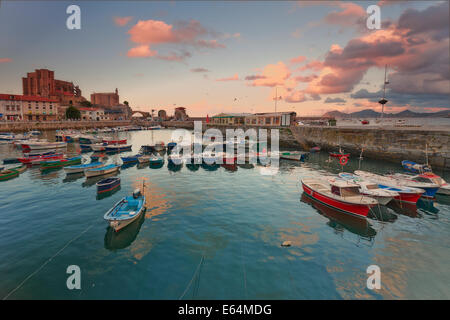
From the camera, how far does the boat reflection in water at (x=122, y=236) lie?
1612 centimetres

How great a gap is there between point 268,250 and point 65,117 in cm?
18082

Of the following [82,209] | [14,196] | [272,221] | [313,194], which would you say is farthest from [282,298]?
[14,196]

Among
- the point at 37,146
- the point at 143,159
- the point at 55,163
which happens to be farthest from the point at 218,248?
the point at 37,146

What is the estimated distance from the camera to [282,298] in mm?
11422

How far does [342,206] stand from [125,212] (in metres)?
21.3

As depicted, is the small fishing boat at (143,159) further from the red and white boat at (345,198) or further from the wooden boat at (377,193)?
the wooden boat at (377,193)

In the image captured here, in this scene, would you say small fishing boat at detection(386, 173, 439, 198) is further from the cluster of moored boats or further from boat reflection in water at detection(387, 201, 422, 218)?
boat reflection in water at detection(387, 201, 422, 218)

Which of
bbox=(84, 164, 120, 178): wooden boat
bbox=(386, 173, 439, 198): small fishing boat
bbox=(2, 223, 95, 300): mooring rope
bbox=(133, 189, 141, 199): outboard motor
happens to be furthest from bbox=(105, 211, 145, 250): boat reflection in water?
bbox=(386, 173, 439, 198): small fishing boat

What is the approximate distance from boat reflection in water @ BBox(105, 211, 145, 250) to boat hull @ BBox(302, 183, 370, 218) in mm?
19248

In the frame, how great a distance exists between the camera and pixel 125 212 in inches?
735

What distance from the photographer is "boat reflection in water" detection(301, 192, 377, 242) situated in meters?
18.5

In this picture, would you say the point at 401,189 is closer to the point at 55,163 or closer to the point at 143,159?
the point at 143,159

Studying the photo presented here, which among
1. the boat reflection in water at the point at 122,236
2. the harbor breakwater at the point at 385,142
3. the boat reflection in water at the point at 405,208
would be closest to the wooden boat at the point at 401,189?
the boat reflection in water at the point at 405,208
